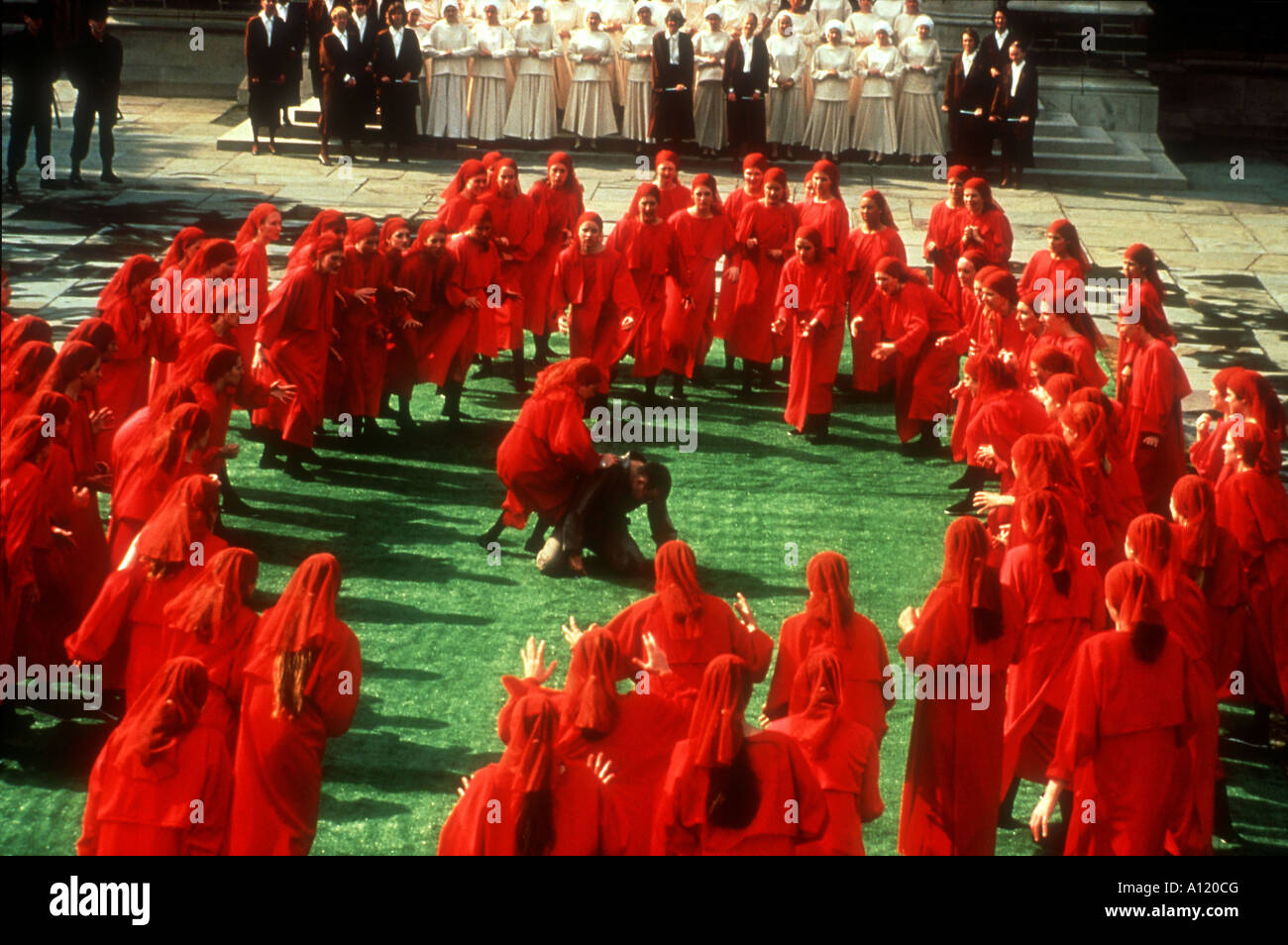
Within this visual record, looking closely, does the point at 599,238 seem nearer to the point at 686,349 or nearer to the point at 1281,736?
the point at 686,349

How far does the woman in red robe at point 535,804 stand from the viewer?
5.78 metres

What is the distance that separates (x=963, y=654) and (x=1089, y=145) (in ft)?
56.3

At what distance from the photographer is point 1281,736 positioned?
29.0 feet

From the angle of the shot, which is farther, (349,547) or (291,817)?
(349,547)

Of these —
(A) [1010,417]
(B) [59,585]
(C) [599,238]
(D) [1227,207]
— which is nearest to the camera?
(B) [59,585]

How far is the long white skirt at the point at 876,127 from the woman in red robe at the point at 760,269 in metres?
8.73

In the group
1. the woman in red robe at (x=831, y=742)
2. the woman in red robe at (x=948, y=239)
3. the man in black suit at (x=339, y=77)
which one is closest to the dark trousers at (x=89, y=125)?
the man in black suit at (x=339, y=77)

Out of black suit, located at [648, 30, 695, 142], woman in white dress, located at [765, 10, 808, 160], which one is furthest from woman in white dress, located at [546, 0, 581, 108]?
woman in white dress, located at [765, 10, 808, 160]

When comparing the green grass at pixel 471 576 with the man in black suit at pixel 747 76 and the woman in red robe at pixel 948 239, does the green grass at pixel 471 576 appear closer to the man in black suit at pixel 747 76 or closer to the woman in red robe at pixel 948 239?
the woman in red robe at pixel 948 239

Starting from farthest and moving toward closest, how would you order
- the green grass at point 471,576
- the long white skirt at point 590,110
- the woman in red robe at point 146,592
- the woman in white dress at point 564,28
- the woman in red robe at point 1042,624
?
the woman in white dress at point 564,28 < the long white skirt at point 590,110 < the green grass at point 471,576 < the woman in red robe at point 1042,624 < the woman in red robe at point 146,592

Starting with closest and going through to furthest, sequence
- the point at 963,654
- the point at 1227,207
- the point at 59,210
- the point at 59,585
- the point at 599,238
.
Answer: the point at 963,654
the point at 59,585
the point at 599,238
the point at 59,210
the point at 1227,207

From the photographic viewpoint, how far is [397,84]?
871 inches

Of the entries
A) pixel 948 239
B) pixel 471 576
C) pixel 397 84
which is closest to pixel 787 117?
pixel 397 84
